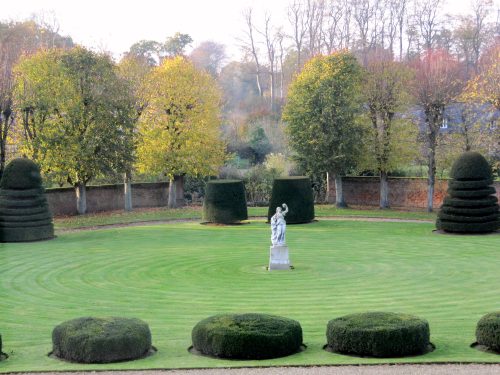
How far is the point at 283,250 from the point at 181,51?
74588 mm

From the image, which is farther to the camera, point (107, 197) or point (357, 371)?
point (107, 197)

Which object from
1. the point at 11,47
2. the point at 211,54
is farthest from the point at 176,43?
the point at 11,47

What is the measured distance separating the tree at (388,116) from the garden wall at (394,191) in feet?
8.87

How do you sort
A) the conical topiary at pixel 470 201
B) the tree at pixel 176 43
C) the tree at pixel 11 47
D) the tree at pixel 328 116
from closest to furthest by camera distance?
the conical topiary at pixel 470 201, the tree at pixel 11 47, the tree at pixel 328 116, the tree at pixel 176 43

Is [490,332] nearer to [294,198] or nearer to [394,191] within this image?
[294,198]

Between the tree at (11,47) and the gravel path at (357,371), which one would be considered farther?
the tree at (11,47)

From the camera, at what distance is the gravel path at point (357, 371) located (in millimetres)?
11320

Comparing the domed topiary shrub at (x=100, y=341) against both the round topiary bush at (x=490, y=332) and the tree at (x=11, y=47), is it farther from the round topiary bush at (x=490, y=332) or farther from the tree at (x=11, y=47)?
the tree at (x=11, y=47)

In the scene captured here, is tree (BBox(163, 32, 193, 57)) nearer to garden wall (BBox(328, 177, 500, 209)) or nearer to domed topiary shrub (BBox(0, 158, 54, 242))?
garden wall (BBox(328, 177, 500, 209))

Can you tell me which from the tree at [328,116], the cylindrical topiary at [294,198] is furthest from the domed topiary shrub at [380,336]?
the tree at [328,116]

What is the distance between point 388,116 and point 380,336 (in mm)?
34591

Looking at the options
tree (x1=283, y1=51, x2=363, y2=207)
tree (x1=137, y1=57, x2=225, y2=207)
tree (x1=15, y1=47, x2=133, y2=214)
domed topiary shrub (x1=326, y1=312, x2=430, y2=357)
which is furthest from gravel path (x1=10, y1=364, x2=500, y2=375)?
tree (x1=137, y1=57, x2=225, y2=207)

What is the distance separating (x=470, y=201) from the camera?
1302 inches

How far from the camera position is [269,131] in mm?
60531
